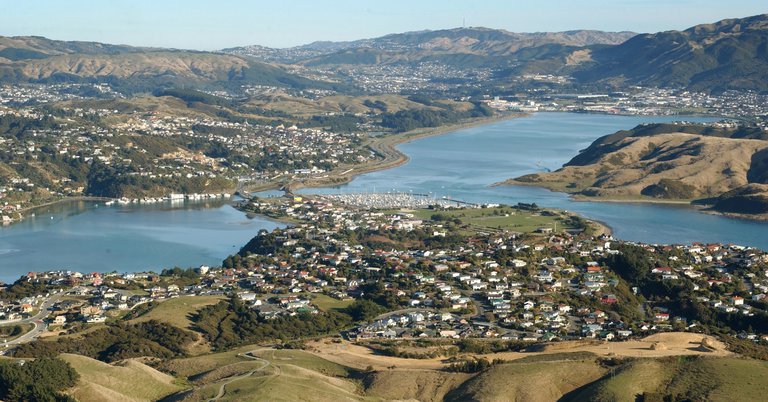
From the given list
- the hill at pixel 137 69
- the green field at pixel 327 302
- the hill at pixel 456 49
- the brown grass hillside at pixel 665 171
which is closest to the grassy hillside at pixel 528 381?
the green field at pixel 327 302

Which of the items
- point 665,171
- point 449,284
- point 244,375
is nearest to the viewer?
point 244,375

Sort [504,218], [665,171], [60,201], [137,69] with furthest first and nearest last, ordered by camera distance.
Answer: [137,69] < [665,171] < [60,201] < [504,218]

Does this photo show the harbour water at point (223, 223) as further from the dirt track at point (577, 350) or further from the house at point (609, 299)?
the dirt track at point (577, 350)

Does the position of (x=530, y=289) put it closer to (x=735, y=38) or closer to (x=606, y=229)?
(x=606, y=229)

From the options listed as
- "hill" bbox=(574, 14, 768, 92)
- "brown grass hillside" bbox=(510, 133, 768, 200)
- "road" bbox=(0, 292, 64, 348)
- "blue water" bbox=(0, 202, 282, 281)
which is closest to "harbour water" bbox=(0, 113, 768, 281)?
"blue water" bbox=(0, 202, 282, 281)

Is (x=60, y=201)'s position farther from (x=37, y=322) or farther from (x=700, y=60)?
(x=700, y=60)

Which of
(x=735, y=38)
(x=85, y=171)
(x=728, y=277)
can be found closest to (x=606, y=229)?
(x=728, y=277)

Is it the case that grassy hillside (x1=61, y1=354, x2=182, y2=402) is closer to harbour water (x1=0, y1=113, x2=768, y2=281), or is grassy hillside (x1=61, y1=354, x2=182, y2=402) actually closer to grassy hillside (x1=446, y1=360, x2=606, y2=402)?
grassy hillside (x1=446, y1=360, x2=606, y2=402)

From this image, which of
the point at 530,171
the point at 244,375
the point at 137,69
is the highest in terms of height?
the point at 137,69

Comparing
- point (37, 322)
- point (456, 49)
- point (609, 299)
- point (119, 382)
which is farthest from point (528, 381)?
point (456, 49)
